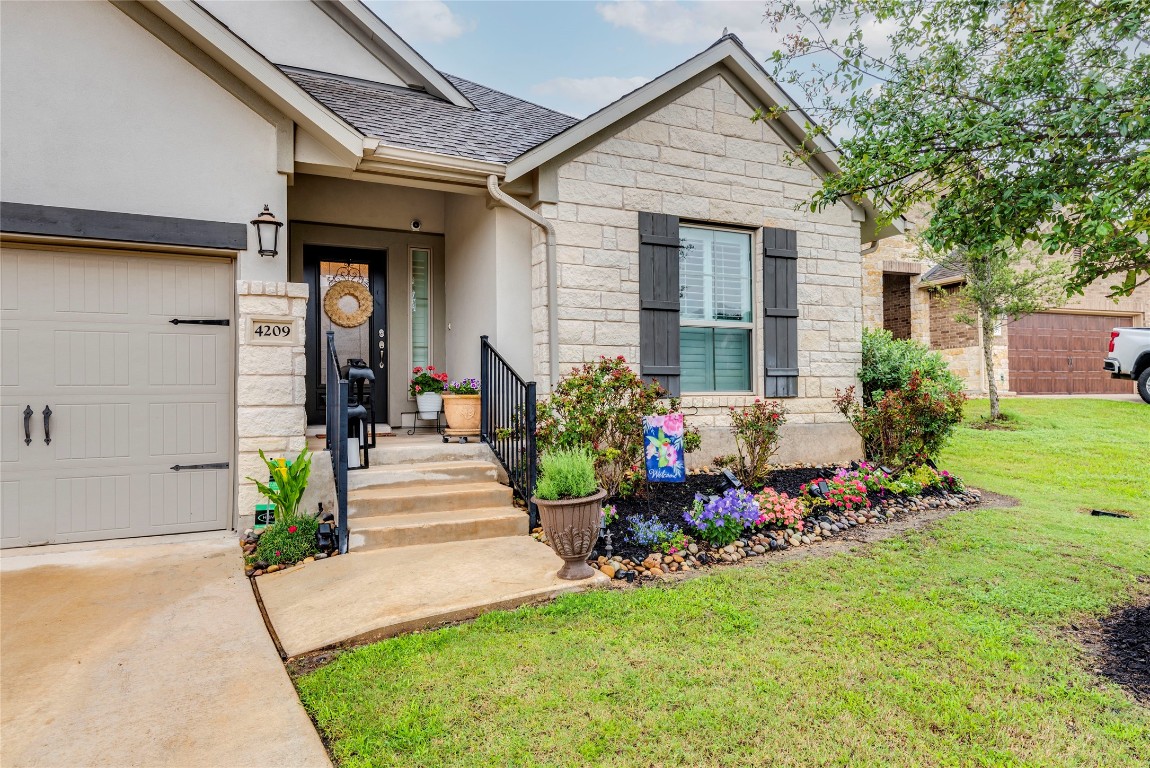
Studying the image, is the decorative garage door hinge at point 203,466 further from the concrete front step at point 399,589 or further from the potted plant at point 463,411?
the potted plant at point 463,411

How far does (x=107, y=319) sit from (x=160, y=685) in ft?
10.4

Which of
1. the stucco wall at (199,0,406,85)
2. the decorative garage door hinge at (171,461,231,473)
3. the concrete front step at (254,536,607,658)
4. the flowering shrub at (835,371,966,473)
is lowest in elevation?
the concrete front step at (254,536,607,658)

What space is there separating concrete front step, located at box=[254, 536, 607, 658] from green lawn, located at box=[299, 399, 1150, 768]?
16 centimetres

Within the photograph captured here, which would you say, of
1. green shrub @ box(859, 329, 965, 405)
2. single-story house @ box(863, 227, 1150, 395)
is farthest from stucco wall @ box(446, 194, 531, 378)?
single-story house @ box(863, 227, 1150, 395)

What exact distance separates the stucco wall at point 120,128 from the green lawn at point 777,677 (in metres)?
3.60

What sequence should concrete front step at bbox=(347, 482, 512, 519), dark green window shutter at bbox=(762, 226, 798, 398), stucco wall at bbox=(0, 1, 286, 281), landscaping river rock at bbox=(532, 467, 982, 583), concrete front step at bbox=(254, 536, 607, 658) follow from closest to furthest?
concrete front step at bbox=(254, 536, 607, 658) < landscaping river rock at bbox=(532, 467, 982, 583) < stucco wall at bbox=(0, 1, 286, 281) < concrete front step at bbox=(347, 482, 512, 519) < dark green window shutter at bbox=(762, 226, 798, 398)

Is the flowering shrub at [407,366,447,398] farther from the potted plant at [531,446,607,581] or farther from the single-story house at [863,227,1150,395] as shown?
the single-story house at [863,227,1150,395]

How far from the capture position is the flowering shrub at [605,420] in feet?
15.6

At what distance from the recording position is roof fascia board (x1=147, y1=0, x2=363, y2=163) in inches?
170

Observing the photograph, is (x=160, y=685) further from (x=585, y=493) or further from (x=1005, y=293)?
(x=1005, y=293)

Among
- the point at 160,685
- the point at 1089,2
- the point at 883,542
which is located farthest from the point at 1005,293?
the point at 160,685

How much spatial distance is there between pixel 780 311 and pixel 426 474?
13.1 ft

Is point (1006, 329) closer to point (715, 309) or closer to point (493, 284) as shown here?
point (715, 309)

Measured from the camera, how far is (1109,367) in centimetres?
1063
